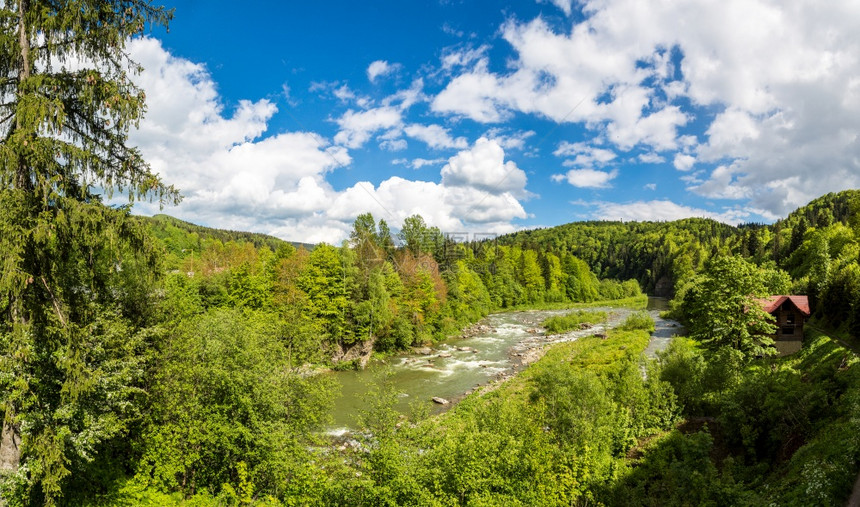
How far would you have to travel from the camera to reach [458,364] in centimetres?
4444

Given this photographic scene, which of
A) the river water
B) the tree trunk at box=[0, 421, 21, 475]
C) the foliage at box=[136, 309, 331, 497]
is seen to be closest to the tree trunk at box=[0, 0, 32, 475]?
the tree trunk at box=[0, 421, 21, 475]

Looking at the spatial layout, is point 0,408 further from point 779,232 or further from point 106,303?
point 779,232

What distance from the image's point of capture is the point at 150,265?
9906 millimetres

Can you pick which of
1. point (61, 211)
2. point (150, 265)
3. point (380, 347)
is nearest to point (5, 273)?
point (61, 211)

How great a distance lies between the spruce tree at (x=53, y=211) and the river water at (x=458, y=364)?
12.5 m

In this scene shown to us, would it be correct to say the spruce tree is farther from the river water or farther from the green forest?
the river water

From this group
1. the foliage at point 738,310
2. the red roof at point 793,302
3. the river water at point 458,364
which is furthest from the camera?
the red roof at point 793,302

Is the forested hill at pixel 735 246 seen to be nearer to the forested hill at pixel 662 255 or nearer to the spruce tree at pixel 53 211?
the forested hill at pixel 662 255

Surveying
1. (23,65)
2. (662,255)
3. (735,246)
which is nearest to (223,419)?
(23,65)

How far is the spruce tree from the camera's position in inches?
322

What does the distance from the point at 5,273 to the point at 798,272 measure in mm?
97598

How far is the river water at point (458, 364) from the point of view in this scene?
1245 inches

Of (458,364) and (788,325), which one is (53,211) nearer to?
(458,364)

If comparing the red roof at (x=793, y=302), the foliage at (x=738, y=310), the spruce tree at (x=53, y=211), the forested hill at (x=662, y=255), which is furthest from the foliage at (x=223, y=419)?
the forested hill at (x=662, y=255)
